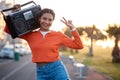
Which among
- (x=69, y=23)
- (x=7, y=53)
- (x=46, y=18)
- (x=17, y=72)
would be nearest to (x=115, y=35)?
(x=7, y=53)

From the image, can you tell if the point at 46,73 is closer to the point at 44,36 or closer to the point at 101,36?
the point at 44,36

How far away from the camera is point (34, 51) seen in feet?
19.9

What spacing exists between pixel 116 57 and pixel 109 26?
6075mm

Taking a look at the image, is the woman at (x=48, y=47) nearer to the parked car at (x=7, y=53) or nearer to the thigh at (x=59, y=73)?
the thigh at (x=59, y=73)

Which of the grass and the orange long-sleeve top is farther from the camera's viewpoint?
the grass

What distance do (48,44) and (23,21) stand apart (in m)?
0.62

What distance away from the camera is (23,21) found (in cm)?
636

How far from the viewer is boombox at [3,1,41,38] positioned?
6.30 meters

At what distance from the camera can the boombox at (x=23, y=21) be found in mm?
6297

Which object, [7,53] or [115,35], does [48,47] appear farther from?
[7,53]

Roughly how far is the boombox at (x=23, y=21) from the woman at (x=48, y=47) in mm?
249

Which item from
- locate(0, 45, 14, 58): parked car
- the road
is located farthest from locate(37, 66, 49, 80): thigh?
locate(0, 45, 14, 58): parked car

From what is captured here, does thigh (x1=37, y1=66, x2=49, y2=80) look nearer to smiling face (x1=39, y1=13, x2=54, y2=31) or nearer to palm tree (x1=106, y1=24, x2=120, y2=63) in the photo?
smiling face (x1=39, y1=13, x2=54, y2=31)

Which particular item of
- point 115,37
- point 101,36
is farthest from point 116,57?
point 101,36
